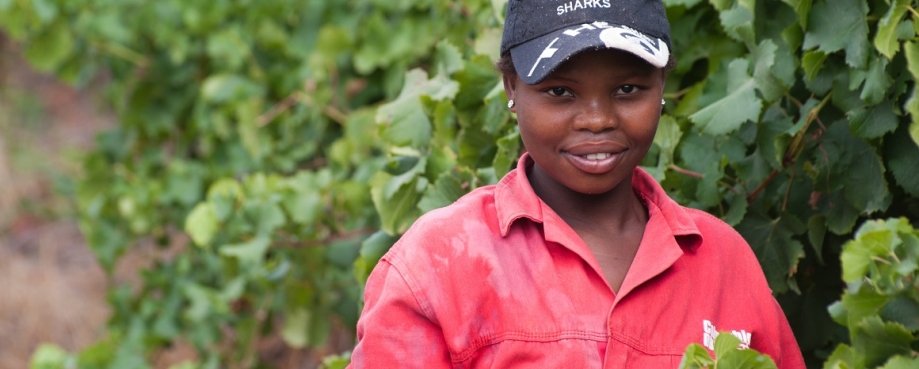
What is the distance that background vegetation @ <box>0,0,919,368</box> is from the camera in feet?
6.26

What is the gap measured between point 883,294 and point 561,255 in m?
0.45

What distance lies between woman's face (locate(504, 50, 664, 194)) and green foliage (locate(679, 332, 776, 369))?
0.29 meters

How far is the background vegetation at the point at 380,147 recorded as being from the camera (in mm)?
1907

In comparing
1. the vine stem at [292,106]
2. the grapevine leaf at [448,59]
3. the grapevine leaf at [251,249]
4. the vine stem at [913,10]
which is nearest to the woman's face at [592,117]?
the vine stem at [913,10]

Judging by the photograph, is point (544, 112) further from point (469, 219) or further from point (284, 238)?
point (284, 238)

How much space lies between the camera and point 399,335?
59.9 inches

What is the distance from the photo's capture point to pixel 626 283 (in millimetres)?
1576

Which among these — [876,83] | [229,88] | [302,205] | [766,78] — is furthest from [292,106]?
[876,83]

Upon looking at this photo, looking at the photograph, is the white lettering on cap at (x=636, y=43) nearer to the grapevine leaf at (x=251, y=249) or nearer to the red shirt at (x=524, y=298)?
the red shirt at (x=524, y=298)

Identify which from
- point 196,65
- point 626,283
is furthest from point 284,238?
point 626,283

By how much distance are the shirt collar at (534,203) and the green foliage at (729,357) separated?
27 cm

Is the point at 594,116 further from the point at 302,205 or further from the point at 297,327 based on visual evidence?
the point at 297,327

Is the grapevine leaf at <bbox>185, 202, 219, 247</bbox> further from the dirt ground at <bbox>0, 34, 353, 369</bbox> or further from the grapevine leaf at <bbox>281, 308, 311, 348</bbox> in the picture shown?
the dirt ground at <bbox>0, 34, 353, 369</bbox>

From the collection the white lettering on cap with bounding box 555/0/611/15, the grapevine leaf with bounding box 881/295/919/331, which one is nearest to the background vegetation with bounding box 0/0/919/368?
the grapevine leaf with bounding box 881/295/919/331
